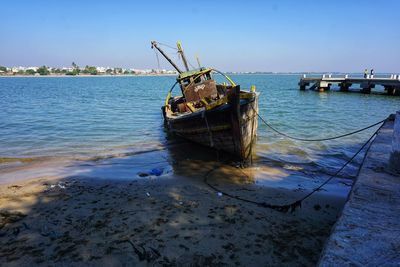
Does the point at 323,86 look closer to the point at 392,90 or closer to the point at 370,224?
the point at 392,90

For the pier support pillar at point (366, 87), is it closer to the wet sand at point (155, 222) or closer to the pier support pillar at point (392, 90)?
the pier support pillar at point (392, 90)

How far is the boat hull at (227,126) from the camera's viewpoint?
894 cm

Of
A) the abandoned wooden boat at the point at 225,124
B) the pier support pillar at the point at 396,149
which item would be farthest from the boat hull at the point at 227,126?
the pier support pillar at the point at 396,149

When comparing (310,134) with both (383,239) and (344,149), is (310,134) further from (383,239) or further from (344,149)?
(383,239)

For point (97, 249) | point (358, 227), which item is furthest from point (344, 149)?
point (97, 249)

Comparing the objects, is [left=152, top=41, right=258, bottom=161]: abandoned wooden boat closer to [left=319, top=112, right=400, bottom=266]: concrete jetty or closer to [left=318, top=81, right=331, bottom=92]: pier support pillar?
[left=319, top=112, right=400, bottom=266]: concrete jetty

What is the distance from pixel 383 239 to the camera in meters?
3.03

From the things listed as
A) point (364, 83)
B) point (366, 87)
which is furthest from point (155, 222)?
point (364, 83)

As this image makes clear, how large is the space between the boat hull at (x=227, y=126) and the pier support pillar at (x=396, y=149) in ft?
14.2

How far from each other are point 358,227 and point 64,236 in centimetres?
459

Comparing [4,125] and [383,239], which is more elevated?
[383,239]

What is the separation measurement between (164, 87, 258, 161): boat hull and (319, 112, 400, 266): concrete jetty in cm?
437

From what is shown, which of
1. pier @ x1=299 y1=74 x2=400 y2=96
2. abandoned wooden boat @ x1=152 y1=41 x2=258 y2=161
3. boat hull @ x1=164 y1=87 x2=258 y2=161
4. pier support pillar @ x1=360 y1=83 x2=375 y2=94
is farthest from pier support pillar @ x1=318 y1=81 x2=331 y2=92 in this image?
boat hull @ x1=164 y1=87 x2=258 y2=161

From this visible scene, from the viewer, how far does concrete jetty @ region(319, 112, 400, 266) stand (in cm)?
271
